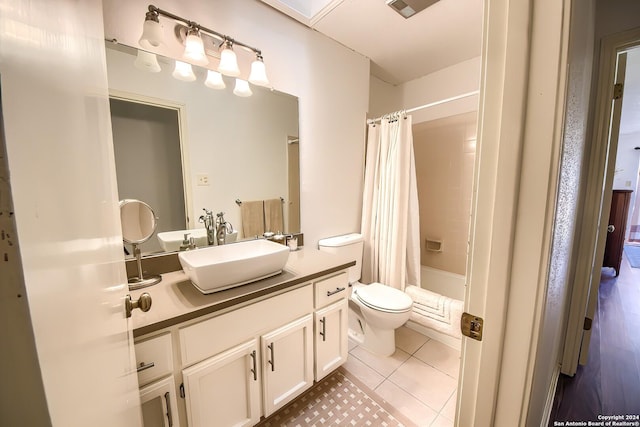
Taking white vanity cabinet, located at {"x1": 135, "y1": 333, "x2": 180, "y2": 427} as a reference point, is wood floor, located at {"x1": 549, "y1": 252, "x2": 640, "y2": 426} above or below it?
below

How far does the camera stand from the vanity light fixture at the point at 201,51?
3.69ft

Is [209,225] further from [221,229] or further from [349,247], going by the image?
[349,247]

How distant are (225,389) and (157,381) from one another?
0.98 feet

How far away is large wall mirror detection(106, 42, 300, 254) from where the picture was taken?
3.88 feet

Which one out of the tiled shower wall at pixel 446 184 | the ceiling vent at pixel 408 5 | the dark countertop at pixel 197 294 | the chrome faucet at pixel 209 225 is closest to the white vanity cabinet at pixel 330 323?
the dark countertop at pixel 197 294

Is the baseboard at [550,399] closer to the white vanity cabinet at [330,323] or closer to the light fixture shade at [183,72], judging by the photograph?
the white vanity cabinet at [330,323]

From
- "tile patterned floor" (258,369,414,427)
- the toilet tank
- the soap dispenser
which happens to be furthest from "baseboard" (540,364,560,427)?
the soap dispenser

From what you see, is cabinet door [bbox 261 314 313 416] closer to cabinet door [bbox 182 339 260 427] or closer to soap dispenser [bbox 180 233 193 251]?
cabinet door [bbox 182 339 260 427]

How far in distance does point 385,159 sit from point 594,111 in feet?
4.18

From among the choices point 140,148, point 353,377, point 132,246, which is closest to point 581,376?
point 353,377

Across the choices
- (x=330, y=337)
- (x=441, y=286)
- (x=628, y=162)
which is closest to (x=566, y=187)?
(x=330, y=337)

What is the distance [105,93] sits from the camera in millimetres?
654

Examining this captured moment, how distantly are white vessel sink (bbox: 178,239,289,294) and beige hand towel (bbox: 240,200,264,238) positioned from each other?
A: 0.69ft

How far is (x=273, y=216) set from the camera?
173 cm
